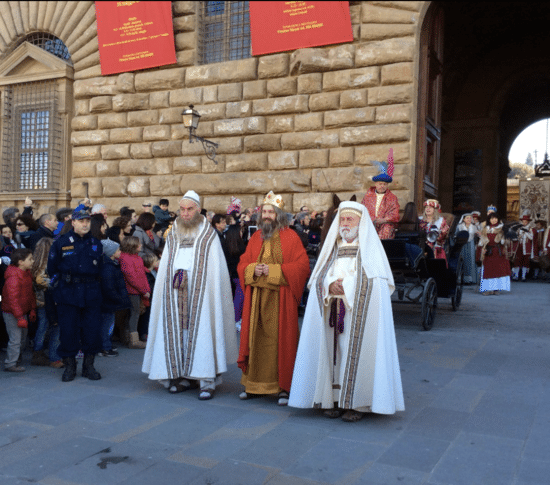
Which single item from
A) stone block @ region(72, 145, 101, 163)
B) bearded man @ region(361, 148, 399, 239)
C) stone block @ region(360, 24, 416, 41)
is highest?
stone block @ region(360, 24, 416, 41)

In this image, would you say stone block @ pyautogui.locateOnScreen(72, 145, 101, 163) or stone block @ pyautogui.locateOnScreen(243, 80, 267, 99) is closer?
stone block @ pyautogui.locateOnScreen(243, 80, 267, 99)

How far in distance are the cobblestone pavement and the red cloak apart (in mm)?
347

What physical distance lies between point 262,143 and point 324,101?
1.64m

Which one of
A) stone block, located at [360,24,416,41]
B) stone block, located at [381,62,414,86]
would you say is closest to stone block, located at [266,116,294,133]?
stone block, located at [381,62,414,86]

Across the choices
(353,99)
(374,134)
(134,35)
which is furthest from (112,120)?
(374,134)

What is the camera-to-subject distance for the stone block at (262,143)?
12.7 meters

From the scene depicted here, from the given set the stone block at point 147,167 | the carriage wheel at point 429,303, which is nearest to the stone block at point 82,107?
the stone block at point 147,167

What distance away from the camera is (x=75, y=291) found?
18.9 ft

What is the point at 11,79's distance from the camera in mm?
16141

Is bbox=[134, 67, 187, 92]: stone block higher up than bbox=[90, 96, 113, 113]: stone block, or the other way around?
bbox=[134, 67, 187, 92]: stone block

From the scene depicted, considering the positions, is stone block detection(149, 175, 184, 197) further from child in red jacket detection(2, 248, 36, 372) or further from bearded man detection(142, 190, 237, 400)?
bearded man detection(142, 190, 237, 400)

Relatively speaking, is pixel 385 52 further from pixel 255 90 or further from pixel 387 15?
pixel 255 90

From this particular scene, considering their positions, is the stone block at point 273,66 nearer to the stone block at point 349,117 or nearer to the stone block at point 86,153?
the stone block at point 349,117

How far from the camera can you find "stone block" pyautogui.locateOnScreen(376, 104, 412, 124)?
37.1ft
